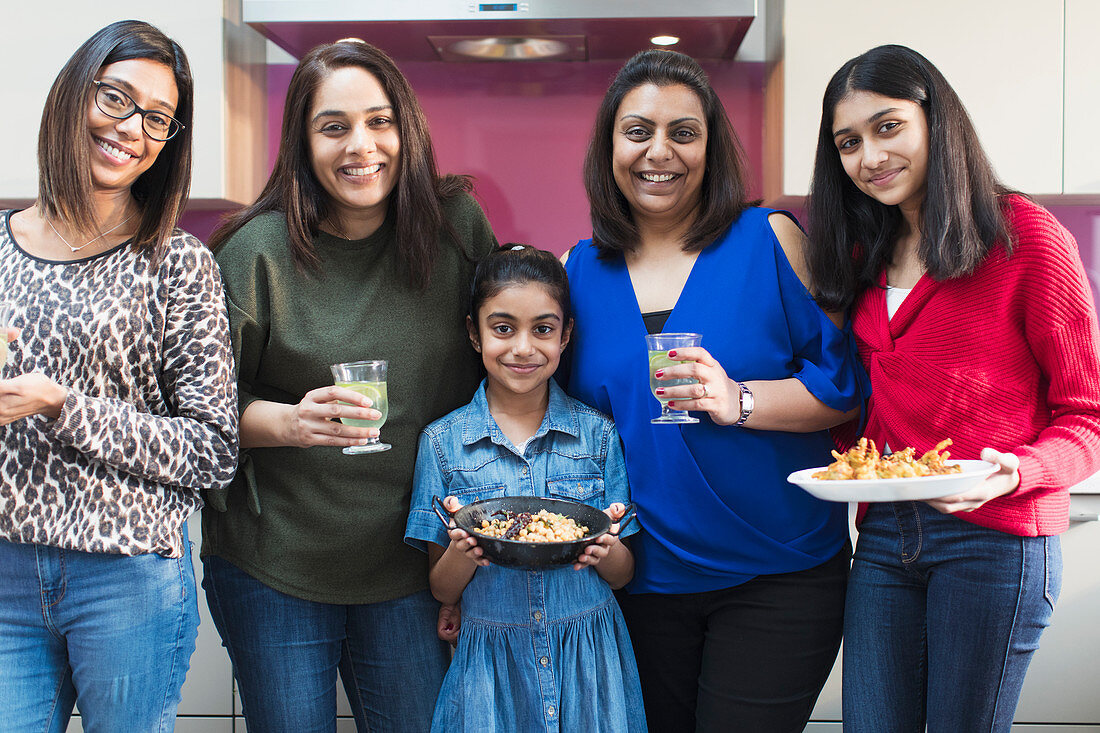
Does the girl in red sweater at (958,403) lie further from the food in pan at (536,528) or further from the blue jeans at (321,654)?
the blue jeans at (321,654)

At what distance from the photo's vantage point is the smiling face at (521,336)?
1670mm

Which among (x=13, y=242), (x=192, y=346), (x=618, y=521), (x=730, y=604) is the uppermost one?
(x=13, y=242)

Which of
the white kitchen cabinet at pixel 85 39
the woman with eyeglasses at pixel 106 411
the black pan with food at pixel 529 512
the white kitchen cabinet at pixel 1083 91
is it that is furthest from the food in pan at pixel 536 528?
the white kitchen cabinet at pixel 1083 91

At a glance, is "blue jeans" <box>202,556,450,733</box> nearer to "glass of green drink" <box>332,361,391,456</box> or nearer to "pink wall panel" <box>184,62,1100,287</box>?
"glass of green drink" <box>332,361,391,456</box>

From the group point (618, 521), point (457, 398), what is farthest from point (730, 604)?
point (457, 398)

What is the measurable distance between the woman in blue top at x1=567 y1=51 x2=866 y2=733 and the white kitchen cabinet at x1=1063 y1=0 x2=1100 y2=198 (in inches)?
55.7

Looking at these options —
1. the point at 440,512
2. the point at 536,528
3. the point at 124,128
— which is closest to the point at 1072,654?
the point at 536,528

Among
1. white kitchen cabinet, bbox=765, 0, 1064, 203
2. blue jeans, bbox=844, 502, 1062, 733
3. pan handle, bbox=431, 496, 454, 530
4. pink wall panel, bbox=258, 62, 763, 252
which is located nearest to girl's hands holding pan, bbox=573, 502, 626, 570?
pan handle, bbox=431, 496, 454, 530

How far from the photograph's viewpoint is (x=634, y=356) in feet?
5.52

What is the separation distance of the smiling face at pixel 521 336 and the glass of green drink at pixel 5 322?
0.79m

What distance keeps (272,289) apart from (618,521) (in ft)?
2.52

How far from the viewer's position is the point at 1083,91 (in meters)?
2.58

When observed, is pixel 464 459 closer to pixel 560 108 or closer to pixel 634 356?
pixel 634 356

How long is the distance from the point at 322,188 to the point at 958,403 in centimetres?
123
